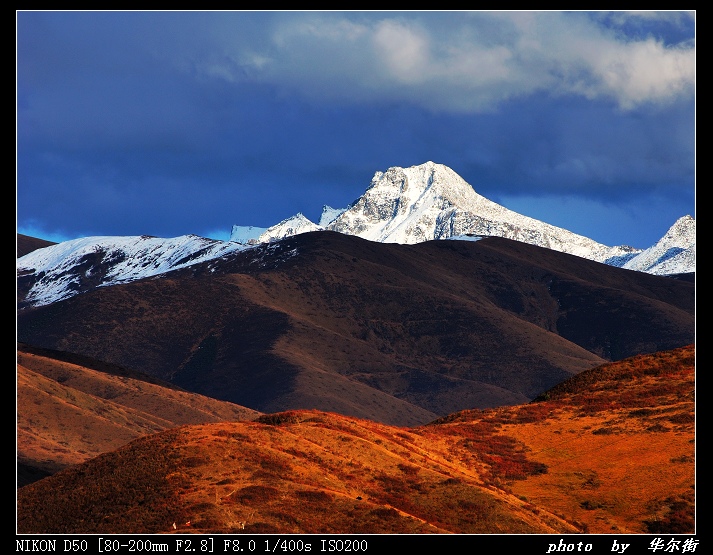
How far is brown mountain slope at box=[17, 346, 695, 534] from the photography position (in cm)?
6206
